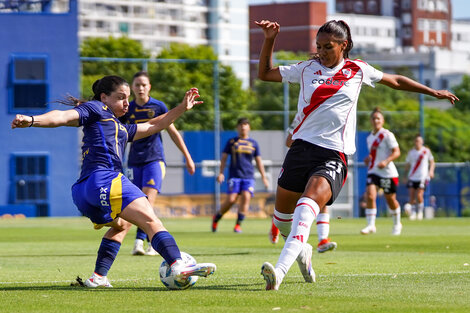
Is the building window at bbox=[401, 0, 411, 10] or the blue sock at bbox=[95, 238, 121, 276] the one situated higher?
the building window at bbox=[401, 0, 411, 10]

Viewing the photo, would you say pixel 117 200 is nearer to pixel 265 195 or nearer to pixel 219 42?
pixel 265 195

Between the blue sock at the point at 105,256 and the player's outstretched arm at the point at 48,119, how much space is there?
50.9 inches

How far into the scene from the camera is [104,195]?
26.7ft

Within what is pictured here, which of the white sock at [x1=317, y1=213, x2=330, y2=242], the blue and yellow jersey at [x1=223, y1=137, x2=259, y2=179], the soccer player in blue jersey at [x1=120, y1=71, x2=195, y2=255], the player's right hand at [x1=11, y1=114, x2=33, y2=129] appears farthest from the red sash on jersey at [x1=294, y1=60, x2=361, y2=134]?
the blue and yellow jersey at [x1=223, y1=137, x2=259, y2=179]

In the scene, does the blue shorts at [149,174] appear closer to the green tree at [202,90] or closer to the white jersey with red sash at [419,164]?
the white jersey with red sash at [419,164]

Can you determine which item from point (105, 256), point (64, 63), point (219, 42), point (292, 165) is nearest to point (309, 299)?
point (292, 165)

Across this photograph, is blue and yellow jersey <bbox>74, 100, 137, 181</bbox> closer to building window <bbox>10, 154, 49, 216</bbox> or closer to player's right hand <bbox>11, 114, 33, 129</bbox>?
player's right hand <bbox>11, 114, 33, 129</bbox>

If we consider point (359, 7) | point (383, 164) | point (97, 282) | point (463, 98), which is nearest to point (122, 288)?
point (97, 282)

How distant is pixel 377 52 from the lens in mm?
148125

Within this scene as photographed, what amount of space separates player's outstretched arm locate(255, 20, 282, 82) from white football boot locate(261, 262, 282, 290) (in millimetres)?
1588

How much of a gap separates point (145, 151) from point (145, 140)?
14cm

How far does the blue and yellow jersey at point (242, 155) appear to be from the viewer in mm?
21453

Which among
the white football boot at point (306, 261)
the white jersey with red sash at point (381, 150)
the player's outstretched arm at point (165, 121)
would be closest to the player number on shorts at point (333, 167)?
the white football boot at point (306, 261)

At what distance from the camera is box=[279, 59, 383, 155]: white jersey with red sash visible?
27.2 ft
